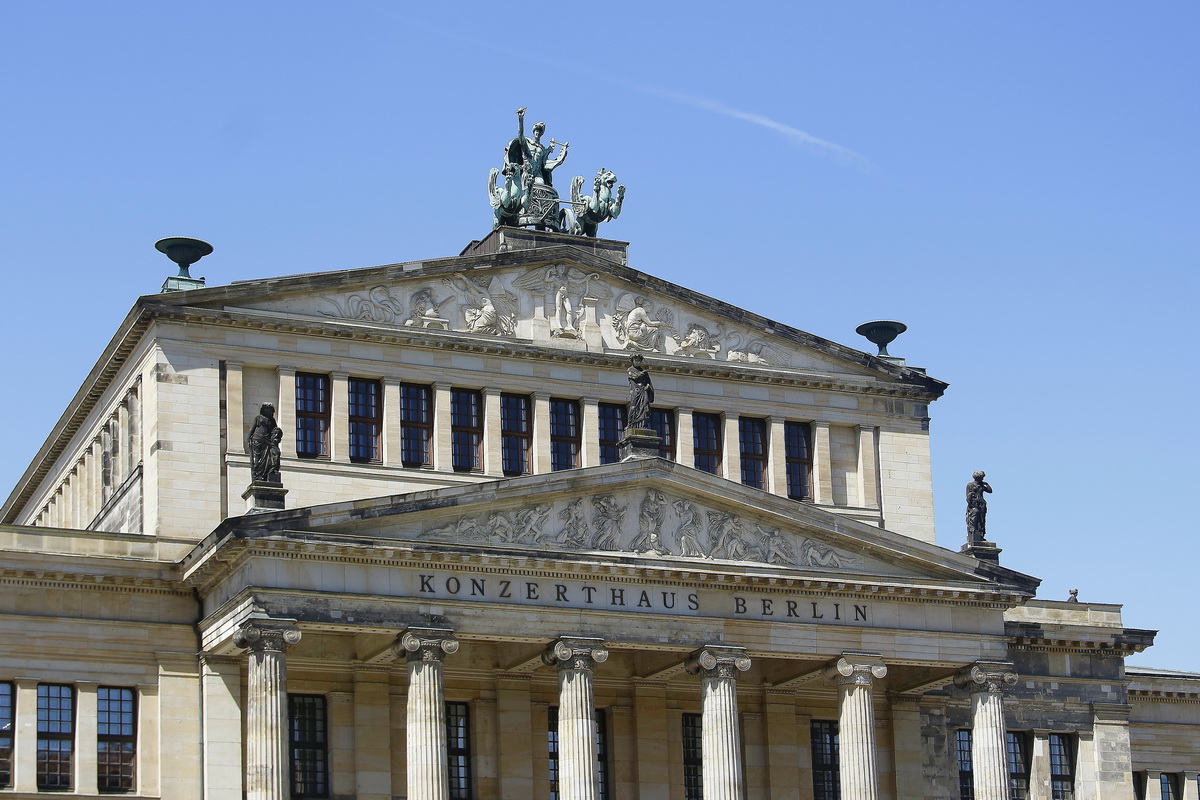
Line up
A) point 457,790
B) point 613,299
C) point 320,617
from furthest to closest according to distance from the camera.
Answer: point 613,299, point 457,790, point 320,617

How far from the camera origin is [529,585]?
49.0 m

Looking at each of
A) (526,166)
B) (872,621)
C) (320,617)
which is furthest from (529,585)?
(526,166)

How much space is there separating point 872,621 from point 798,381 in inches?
328

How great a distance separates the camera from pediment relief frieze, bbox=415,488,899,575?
4912 centimetres

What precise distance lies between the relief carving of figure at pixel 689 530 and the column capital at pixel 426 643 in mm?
6323

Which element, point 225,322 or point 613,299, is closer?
point 225,322

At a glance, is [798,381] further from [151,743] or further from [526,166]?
[151,743]

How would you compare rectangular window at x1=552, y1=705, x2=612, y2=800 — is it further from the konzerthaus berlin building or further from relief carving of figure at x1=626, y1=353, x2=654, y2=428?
relief carving of figure at x1=626, y1=353, x2=654, y2=428

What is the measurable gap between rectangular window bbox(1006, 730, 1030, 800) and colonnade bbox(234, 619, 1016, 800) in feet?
17.8

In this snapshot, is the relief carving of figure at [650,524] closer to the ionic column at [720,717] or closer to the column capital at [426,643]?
the ionic column at [720,717]

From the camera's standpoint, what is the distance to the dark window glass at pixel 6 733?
47188mm

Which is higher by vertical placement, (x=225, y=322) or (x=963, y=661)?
(x=225, y=322)

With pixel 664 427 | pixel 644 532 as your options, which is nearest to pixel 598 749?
pixel 644 532

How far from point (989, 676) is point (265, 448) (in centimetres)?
1845
